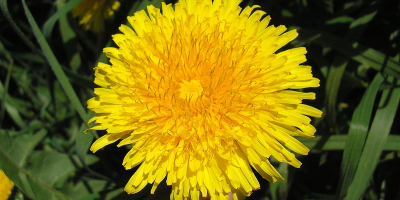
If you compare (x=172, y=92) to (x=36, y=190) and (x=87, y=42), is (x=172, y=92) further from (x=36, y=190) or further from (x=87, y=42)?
(x=87, y=42)

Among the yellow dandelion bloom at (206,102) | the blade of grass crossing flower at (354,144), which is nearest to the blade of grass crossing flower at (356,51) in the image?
the blade of grass crossing flower at (354,144)

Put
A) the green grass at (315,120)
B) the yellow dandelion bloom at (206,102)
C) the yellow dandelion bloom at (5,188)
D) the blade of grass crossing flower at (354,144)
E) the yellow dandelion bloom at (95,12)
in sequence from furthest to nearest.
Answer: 1. the yellow dandelion bloom at (95,12)
2. the yellow dandelion bloom at (5,188)
3. the green grass at (315,120)
4. the blade of grass crossing flower at (354,144)
5. the yellow dandelion bloom at (206,102)

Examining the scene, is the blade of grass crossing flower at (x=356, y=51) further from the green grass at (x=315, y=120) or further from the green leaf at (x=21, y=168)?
the green leaf at (x=21, y=168)

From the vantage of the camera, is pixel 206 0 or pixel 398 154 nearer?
pixel 206 0

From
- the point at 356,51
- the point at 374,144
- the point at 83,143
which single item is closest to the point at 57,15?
the point at 83,143

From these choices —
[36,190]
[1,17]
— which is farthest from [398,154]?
[1,17]

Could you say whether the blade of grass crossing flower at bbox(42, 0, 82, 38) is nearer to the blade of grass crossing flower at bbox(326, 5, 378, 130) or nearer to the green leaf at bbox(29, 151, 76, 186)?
the green leaf at bbox(29, 151, 76, 186)
